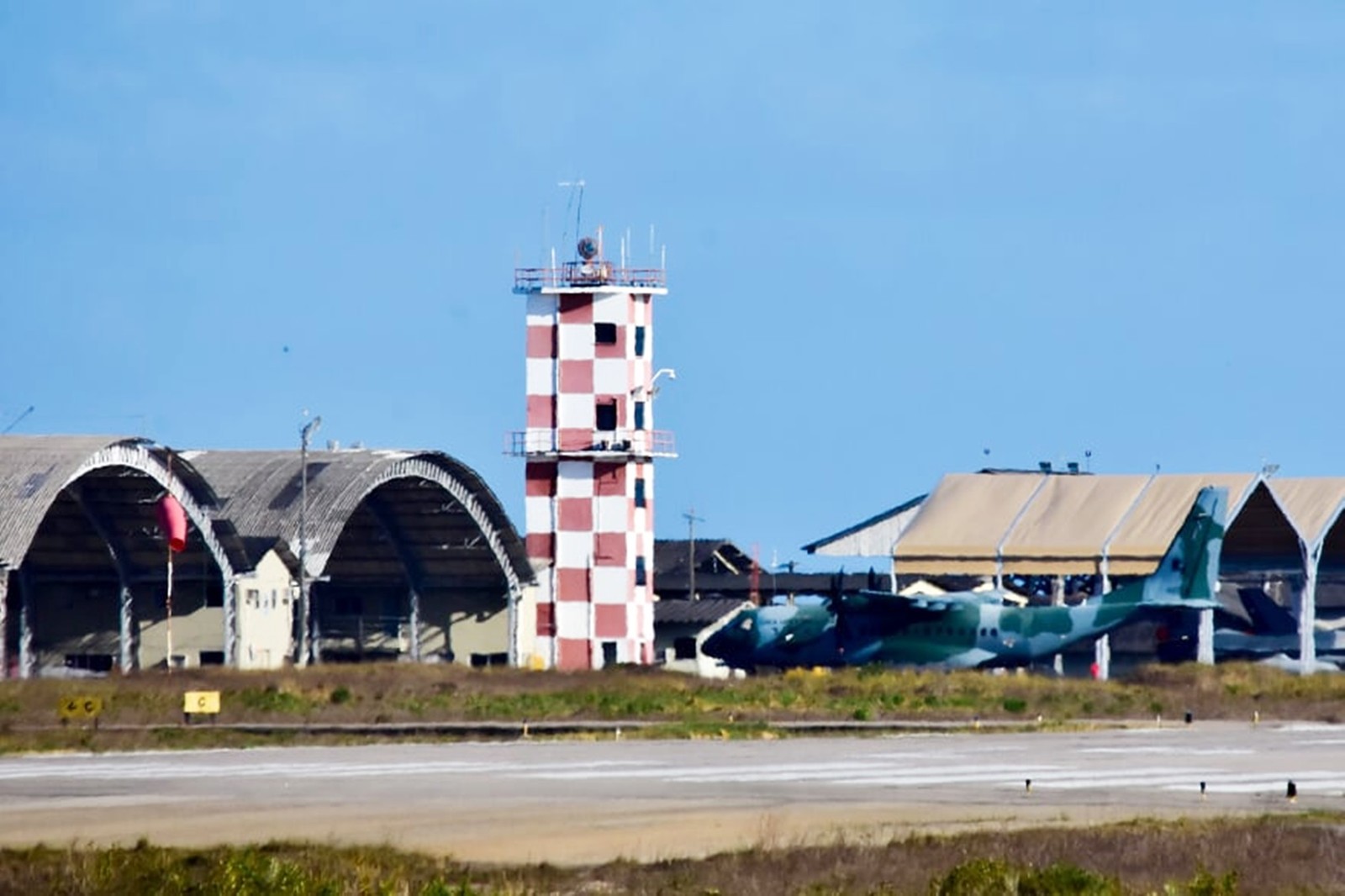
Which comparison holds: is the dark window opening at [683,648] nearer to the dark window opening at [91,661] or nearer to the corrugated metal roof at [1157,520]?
the corrugated metal roof at [1157,520]

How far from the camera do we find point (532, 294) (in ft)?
275

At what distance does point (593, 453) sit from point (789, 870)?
200 ft

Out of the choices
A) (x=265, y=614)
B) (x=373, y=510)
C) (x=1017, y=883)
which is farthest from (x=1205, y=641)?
(x=1017, y=883)

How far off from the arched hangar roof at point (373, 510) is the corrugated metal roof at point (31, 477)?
305 inches

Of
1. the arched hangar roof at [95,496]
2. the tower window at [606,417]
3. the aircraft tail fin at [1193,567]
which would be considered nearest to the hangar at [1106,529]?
the aircraft tail fin at [1193,567]

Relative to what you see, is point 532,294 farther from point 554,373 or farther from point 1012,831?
point 1012,831

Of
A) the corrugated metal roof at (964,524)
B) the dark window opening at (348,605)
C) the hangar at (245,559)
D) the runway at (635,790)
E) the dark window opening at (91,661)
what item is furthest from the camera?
the dark window opening at (348,605)

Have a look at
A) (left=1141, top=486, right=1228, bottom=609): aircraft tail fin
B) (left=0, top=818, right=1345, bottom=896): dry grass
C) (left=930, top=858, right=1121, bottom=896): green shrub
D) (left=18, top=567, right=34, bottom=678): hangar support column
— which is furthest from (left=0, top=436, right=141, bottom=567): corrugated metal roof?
(left=930, top=858, right=1121, bottom=896): green shrub

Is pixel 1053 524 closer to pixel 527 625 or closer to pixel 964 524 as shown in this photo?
pixel 964 524

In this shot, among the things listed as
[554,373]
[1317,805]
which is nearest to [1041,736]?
[1317,805]

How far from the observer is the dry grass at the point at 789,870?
19281 mm

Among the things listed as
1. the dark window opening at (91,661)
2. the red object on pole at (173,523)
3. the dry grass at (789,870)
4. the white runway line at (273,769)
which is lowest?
the dry grass at (789,870)

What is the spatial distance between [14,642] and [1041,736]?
46221mm

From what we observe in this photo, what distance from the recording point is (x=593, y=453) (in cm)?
8206
